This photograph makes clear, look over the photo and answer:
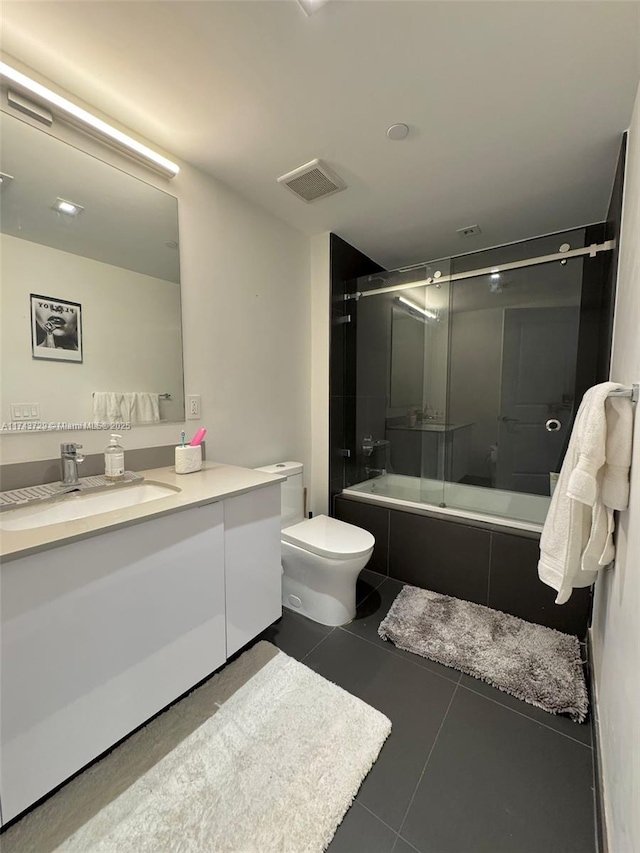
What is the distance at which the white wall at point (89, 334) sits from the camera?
3.66ft

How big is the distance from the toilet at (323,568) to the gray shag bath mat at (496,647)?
255mm

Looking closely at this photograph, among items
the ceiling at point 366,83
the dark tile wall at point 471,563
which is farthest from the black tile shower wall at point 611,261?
the dark tile wall at point 471,563

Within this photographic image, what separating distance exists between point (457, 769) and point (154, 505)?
4.13 ft

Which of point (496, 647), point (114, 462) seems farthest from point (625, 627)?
point (114, 462)

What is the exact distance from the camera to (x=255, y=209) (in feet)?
6.27

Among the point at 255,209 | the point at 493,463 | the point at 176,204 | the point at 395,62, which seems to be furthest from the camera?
the point at 493,463

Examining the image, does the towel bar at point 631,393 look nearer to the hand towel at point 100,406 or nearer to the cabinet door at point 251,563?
the cabinet door at point 251,563

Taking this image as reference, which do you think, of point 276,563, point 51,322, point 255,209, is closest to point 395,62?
point 255,209

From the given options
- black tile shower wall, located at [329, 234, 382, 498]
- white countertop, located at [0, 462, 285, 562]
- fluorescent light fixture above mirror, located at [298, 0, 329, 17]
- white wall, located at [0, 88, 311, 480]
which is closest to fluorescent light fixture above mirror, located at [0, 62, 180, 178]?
white wall, located at [0, 88, 311, 480]

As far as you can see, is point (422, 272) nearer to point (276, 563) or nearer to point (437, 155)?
point (437, 155)

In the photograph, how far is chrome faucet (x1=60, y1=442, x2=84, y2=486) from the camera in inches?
46.8

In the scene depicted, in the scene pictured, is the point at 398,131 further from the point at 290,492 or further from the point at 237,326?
the point at 290,492

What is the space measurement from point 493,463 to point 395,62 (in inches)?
96.1

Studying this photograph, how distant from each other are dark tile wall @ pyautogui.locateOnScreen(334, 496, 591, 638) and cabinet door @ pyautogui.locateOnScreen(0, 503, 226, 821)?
125 cm
